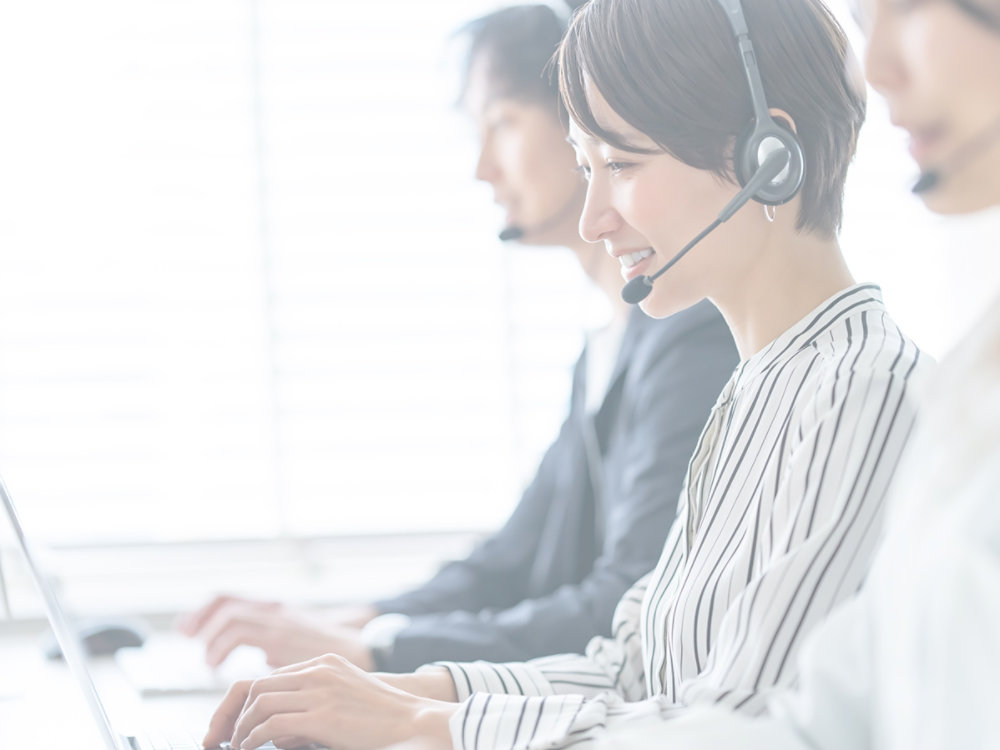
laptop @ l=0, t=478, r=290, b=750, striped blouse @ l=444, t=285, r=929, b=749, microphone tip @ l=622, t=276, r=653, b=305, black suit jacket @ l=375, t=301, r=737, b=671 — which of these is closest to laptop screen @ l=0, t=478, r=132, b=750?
laptop @ l=0, t=478, r=290, b=750

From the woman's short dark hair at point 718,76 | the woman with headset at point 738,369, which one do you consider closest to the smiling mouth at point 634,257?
the woman with headset at point 738,369

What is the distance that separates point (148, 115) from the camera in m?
1.98

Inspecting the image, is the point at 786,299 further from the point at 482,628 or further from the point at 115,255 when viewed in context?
the point at 115,255

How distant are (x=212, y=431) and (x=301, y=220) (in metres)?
0.45

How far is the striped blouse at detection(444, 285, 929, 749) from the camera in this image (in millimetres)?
647

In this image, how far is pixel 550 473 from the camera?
1.65m

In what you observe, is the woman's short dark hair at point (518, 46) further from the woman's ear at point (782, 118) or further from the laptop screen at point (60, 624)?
the laptop screen at point (60, 624)

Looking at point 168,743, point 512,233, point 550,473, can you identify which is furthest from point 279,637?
point 512,233

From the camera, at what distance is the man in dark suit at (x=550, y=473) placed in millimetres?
1163

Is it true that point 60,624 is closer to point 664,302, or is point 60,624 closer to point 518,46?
point 664,302

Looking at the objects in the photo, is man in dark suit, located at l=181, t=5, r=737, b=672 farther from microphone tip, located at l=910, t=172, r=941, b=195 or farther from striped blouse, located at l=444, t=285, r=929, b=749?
microphone tip, located at l=910, t=172, r=941, b=195

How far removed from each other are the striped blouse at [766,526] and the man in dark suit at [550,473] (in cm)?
19

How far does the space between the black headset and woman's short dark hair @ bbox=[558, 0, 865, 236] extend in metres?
0.02

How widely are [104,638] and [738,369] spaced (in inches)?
37.8
